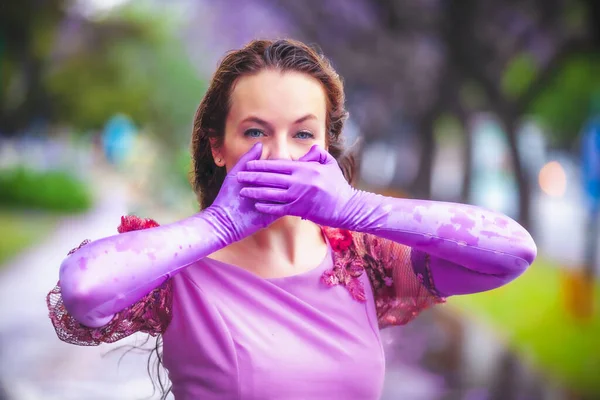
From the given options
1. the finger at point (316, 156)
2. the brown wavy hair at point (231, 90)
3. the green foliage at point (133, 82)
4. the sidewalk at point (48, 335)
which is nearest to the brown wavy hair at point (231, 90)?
the brown wavy hair at point (231, 90)

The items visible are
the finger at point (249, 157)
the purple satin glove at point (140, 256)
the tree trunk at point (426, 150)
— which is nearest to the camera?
the purple satin glove at point (140, 256)

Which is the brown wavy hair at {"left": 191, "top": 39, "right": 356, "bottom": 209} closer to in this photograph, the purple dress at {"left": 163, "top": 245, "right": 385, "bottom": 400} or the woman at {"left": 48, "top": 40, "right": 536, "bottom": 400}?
the woman at {"left": 48, "top": 40, "right": 536, "bottom": 400}

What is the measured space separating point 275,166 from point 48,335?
2448 millimetres

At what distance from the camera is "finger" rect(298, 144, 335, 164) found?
820 mm

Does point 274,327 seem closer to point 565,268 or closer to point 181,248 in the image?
point 181,248

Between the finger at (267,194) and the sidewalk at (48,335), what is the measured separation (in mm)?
2058

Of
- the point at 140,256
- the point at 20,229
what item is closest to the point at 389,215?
the point at 140,256

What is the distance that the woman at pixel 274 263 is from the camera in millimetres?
759

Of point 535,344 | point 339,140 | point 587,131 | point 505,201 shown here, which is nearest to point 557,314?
point 535,344

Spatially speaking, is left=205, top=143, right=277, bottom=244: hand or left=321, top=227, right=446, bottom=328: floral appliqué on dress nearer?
left=205, top=143, right=277, bottom=244: hand

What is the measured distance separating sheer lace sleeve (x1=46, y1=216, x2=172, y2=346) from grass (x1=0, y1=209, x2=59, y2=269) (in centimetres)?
225

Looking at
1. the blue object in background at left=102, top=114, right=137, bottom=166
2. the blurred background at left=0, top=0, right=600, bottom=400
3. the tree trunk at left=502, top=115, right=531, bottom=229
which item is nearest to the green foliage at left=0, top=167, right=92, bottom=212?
the blurred background at left=0, top=0, right=600, bottom=400

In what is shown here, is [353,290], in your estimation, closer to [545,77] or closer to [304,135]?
[304,135]

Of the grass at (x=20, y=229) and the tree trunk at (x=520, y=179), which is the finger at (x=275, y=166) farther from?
the tree trunk at (x=520, y=179)
